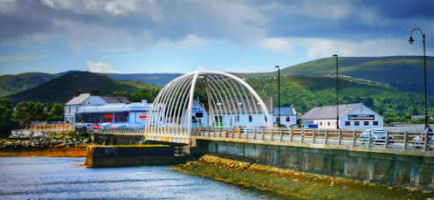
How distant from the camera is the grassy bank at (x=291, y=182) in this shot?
31477mm

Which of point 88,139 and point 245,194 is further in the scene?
point 88,139

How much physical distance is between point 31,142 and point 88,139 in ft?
35.5

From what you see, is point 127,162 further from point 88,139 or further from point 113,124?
point 113,124

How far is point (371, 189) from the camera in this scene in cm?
3250

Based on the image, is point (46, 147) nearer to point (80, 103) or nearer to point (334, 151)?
point (80, 103)

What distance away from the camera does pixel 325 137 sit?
127ft

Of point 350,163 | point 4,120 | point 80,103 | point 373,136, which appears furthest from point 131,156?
point 4,120

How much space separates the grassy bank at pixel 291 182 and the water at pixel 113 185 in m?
1.56

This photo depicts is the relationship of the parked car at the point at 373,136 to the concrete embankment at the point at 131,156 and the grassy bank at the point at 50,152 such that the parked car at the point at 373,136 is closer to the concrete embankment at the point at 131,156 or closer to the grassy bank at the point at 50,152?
the concrete embankment at the point at 131,156

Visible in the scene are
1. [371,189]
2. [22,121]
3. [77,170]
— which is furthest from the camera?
[22,121]

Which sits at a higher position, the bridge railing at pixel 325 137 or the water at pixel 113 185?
the bridge railing at pixel 325 137

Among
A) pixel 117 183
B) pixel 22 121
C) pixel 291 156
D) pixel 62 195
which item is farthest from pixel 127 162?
pixel 22 121

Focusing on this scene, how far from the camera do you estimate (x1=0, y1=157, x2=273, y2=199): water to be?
42.7 metres

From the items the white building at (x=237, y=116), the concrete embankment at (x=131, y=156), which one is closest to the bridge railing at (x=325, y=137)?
the white building at (x=237, y=116)
